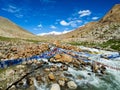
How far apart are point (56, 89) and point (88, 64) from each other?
9.04m

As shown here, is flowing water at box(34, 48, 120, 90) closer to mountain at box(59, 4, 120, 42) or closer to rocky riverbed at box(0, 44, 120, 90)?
rocky riverbed at box(0, 44, 120, 90)

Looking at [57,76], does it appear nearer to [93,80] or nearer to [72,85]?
[72,85]

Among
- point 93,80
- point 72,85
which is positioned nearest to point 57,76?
point 72,85

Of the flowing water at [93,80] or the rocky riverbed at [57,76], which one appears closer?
the rocky riverbed at [57,76]

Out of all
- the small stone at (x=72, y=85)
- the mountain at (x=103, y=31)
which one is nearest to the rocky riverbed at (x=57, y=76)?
the small stone at (x=72, y=85)

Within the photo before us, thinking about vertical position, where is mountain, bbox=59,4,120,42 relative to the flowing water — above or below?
above

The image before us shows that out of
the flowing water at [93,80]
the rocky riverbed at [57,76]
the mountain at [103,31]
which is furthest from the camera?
the mountain at [103,31]

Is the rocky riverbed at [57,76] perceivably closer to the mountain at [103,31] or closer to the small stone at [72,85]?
the small stone at [72,85]

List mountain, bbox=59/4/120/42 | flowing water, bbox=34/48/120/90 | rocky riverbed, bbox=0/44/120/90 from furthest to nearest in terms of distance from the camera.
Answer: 1. mountain, bbox=59/4/120/42
2. flowing water, bbox=34/48/120/90
3. rocky riverbed, bbox=0/44/120/90

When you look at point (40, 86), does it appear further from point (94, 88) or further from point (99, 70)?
point (99, 70)

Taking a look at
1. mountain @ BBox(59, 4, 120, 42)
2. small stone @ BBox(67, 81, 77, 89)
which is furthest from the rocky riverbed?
mountain @ BBox(59, 4, 120, 42)

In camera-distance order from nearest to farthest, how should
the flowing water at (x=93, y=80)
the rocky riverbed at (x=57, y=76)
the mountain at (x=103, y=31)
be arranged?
the rocky riverbed at (x=57, y=76) → the flowing water at (x=93, y=80) → the mountain at (x=103, y=31)

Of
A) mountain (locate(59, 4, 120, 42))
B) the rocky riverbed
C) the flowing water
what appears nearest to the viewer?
the rocky riverbed

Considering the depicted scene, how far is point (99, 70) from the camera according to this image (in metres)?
22.1
